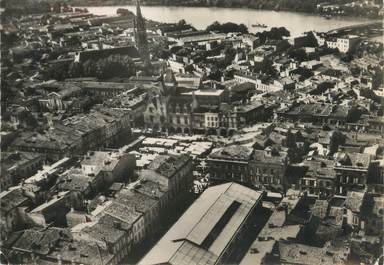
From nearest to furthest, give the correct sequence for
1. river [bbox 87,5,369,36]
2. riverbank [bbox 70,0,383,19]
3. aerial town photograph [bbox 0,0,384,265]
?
aerial town photograph [bbox 0,0,384,265]
river [bbox 87,5,369,36]
riverbank [bbox 70,0,383,19]

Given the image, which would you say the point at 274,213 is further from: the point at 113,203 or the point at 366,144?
the point at 366,144

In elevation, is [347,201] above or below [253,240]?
above

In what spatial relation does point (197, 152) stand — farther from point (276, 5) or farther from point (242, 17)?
point (276, 5)

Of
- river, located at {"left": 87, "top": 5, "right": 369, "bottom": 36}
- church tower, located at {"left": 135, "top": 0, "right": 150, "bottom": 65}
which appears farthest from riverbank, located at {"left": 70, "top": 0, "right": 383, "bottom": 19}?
church tower, located at {"left": 135, "top": 0, "right": 150, "bottom": 65}

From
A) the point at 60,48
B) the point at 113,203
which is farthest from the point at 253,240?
the point at 60,48

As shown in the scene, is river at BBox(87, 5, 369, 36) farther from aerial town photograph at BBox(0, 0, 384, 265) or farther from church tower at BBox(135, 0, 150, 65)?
church tower at BBox(135, 0, 150, 65)
